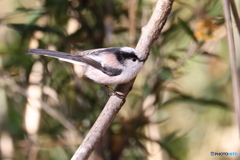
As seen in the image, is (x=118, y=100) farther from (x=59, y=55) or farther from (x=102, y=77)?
(x=59, y=55)

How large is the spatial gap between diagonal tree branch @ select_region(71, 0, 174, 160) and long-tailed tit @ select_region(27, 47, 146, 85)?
58mm

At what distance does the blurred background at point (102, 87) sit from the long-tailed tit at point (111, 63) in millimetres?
458

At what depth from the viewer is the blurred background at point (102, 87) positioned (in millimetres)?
2072

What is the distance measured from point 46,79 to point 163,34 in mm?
878

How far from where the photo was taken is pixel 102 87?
2.19 meters

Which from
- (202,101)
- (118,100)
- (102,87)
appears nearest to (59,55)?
(118,100)

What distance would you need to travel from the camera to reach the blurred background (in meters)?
2.07

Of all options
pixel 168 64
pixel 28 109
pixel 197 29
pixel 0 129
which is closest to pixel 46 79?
pixel 28 109

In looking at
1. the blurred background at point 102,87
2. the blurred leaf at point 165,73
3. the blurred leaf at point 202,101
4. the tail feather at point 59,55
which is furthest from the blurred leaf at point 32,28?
the blurred leaf at point 202,101

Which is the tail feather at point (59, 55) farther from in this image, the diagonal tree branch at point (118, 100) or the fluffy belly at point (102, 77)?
the diagonal tree branch at point (118, 100)

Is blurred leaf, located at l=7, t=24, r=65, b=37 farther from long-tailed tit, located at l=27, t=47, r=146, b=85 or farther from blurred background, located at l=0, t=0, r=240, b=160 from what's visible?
long-tailed tit, located at l=27, t=47, r=146, b=85

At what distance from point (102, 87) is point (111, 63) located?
60 cm

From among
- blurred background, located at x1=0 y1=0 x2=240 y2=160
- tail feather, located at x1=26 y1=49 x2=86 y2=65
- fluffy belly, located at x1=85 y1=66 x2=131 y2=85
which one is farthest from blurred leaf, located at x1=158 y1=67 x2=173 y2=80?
tail feather, located at x1=26 y1=49 x2=86 y2=65

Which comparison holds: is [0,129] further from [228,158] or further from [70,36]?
[228,158]
